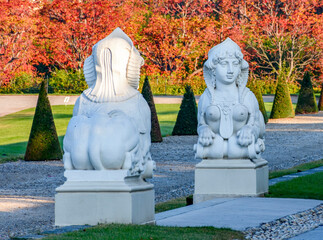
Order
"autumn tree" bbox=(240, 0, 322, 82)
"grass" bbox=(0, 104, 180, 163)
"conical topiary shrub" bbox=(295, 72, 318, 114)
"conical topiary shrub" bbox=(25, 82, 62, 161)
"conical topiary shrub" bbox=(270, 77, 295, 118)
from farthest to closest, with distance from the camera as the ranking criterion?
"autumn tree" bbox=(240, 0, 322, 82) → "conical topiary shrub" bbox=(295, 72, 318, 114) → "conical topiary shrub" bbox=(270, 77, 295, 118) → "grass" bbox=(0, 104, 180, 163) → "conical topiary shrub" bbox=(25, 82, 62, 161)

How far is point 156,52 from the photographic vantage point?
147 feet

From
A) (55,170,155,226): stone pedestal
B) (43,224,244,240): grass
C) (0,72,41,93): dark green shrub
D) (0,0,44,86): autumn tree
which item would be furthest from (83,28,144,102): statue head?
(0,72,41,93): dark green shrub

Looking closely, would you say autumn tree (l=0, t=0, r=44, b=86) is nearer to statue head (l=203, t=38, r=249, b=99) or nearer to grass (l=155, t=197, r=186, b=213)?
grass (l=155, t=197, r=186, b=213)

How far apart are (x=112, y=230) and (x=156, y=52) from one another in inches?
1537

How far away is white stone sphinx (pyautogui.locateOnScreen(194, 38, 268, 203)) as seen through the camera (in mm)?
10047

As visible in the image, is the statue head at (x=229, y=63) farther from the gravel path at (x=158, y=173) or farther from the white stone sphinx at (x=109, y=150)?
the white stone sphinx at (x=109, y=150)

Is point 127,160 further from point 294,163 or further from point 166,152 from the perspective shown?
point 166,152

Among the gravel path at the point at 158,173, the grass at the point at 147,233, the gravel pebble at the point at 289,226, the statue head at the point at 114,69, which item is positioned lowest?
the gravel path at the point at 158,173

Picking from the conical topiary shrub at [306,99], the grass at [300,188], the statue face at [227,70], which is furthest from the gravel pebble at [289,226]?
the conical topiary shrub at [306,99]

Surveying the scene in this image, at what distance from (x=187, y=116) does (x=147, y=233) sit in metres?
18.2

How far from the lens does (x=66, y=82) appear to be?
141ft

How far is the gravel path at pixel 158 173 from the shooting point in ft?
34.2

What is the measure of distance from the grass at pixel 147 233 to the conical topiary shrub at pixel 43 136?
11.9 m

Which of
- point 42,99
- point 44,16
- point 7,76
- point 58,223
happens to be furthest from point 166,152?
point 44,16
